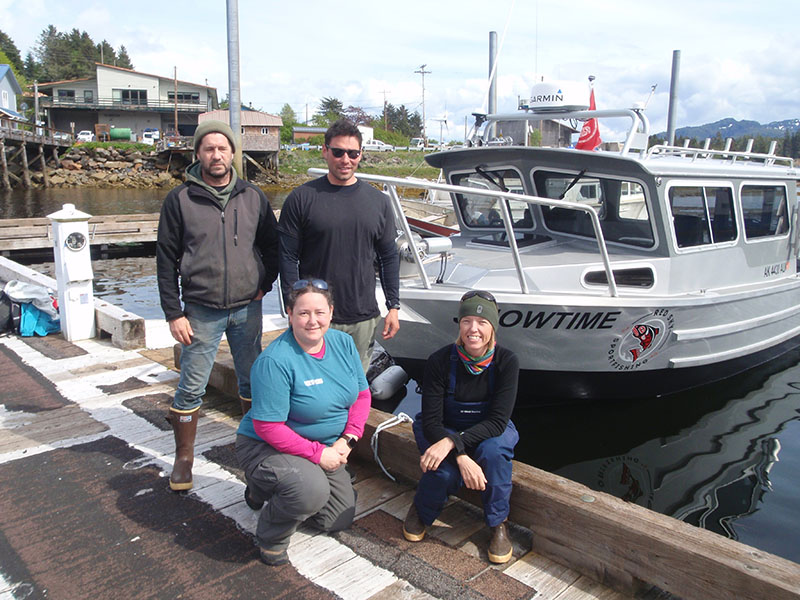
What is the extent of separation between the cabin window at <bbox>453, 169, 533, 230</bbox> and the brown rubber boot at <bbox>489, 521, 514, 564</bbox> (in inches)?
177

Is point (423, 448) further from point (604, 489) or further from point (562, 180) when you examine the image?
point (562, 180)

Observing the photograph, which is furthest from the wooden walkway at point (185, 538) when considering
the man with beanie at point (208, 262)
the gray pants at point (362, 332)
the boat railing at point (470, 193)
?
the boat railing at point (470, 193)

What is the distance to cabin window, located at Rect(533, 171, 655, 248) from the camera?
6254 mm

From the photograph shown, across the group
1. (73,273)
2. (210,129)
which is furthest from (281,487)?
(73,273)

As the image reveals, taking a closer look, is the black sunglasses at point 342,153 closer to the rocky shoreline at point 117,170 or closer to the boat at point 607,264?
the boat at point 607,264

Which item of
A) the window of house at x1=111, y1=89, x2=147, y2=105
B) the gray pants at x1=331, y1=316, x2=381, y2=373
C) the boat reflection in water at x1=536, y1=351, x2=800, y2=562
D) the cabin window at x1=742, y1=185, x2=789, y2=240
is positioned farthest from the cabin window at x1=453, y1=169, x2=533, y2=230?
the window of house at x1=111, y1=89, x2=147, y2=105

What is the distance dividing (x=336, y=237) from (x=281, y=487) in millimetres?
1288

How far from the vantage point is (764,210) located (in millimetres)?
7395

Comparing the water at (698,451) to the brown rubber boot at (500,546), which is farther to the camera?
the water at (698,451)

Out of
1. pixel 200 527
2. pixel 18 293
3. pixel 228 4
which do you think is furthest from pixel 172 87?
pixel 200 527

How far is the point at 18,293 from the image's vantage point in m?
6.91

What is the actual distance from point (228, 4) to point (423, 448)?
11162 mm

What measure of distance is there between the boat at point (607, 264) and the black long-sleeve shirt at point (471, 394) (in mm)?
1916

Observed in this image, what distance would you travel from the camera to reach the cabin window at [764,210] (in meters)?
7.09
